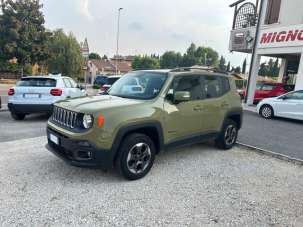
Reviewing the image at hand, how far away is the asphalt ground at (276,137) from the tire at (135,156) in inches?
139

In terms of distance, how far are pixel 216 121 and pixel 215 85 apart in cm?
77

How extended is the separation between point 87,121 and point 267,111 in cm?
968

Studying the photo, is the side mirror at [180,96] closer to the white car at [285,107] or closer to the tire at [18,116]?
A: the tire at [18,116]

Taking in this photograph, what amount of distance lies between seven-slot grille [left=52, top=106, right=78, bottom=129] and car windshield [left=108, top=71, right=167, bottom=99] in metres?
1.05

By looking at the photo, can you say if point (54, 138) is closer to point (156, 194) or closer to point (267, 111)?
point (156, 194)

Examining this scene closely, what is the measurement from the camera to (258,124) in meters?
9.48

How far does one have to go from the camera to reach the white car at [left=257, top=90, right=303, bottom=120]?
1010 centimetres

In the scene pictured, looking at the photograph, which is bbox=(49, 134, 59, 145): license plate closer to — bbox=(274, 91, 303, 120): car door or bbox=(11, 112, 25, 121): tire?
bbox=(11, 112, 25, 121): tire

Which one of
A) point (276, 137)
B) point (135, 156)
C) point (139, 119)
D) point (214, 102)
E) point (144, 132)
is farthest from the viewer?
point (276, 137)

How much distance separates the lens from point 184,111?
4.54 meters

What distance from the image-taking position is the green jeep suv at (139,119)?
3564 millimetres

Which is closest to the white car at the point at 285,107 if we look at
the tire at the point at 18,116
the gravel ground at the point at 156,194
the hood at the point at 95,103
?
the gravel ground at the point at 156,194

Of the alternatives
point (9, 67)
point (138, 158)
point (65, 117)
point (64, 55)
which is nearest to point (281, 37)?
point (138, 158)

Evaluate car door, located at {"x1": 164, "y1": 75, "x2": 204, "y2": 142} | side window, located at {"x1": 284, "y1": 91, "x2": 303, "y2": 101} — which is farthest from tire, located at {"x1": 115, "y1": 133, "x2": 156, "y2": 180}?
side window, located at {"x1": 284, "y1": 91, "x2": 303, "y2": 101}
